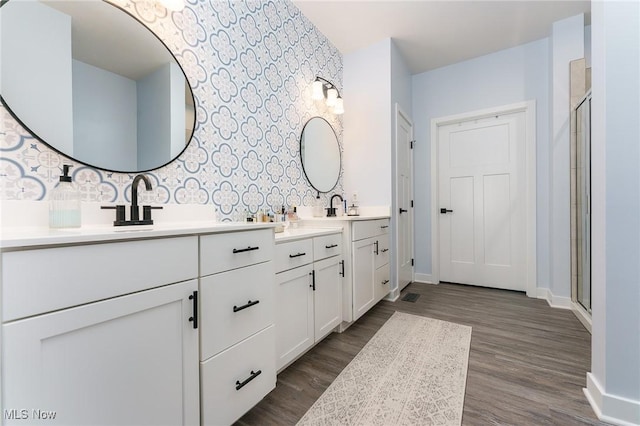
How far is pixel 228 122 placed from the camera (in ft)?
5.59

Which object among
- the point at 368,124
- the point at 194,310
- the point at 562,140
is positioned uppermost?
the point at 368,124

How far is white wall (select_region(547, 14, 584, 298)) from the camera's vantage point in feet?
8.38

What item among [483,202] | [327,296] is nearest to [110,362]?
[327,296]

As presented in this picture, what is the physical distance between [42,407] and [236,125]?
4.98ft

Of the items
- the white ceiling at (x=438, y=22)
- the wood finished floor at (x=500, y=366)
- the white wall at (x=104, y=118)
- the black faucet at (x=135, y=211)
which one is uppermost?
the white ceiling at (x=438, y=22)

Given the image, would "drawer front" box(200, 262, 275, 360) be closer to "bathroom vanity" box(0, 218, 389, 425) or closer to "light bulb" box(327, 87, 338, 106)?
"bathroom vanity" box(0, 218, 389, 425)

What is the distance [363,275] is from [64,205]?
1.86m

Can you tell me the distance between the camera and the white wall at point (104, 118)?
1.12m

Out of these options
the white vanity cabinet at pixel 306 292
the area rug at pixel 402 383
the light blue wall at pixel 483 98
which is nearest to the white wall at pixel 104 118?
the white vanity cabinet at pixel 306 292

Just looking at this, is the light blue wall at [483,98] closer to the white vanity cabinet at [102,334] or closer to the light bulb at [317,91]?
the light bulb at [317,91]

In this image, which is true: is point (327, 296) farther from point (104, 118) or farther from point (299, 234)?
point (104, 118)

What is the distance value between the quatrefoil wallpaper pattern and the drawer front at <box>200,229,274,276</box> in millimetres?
526

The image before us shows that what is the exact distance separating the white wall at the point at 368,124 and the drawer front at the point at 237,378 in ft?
6.37

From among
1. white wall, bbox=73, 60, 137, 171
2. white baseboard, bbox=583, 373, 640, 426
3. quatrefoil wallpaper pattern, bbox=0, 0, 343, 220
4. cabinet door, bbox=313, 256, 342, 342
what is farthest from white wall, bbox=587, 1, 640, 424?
white wall, bbox=73, 60, 137, 171
